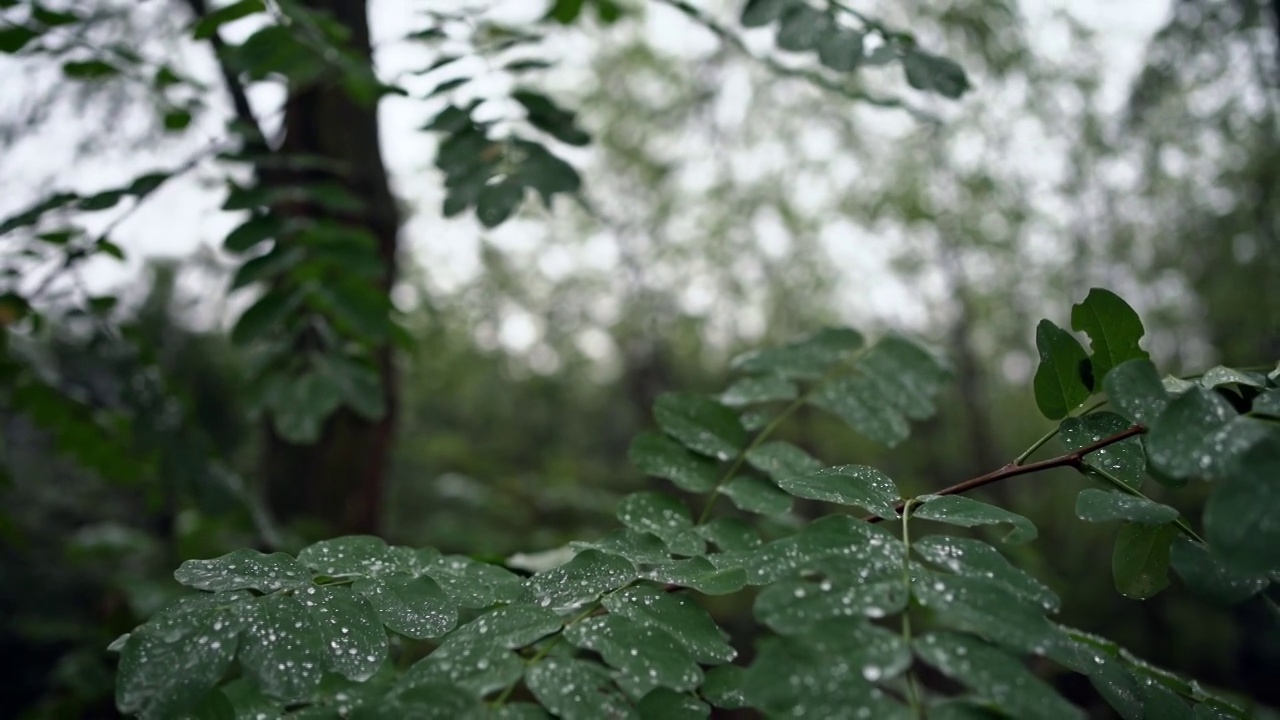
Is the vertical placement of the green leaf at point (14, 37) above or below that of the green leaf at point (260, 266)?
above

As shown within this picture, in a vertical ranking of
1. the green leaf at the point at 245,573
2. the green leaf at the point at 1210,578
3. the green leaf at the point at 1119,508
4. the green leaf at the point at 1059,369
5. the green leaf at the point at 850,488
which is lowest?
the green leaf at the point at 245,573

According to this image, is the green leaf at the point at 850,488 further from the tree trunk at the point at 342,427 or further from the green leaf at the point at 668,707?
the tree trunk at the point at 342,427

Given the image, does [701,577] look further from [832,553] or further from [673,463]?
[673,463]

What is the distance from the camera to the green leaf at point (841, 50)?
1.27 m

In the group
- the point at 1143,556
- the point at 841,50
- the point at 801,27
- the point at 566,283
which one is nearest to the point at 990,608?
the point at 1143,556

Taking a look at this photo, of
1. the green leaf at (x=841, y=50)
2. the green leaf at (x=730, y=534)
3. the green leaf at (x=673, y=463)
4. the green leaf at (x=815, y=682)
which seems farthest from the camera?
the green leaf at (x=841, y=50)

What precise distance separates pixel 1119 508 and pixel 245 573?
791 millimetres

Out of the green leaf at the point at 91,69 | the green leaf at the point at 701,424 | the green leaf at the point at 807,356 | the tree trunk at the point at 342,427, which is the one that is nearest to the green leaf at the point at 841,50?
the green leaf at the point at 807,356

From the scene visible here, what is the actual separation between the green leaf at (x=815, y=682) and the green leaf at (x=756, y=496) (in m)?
0.46

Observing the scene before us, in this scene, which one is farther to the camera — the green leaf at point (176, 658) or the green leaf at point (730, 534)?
the green leaf at point (730, 534)

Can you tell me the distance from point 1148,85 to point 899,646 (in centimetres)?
757

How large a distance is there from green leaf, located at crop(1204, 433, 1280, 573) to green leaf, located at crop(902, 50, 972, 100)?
0.98m

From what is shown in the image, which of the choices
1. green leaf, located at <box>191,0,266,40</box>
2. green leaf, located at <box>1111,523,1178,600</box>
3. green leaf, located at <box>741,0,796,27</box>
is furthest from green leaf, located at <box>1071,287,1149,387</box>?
green leaf, located at <box>191,0,266,40</box>

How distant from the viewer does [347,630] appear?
0.69 m
